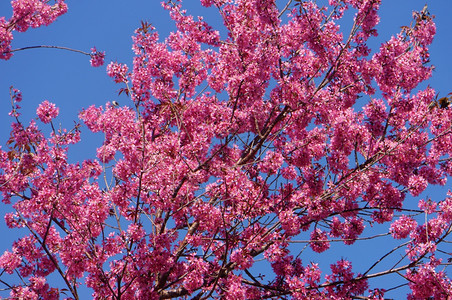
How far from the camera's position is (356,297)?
880 centimetres

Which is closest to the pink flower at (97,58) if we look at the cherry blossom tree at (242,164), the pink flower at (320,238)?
the cherry blossom tree at (242,164)

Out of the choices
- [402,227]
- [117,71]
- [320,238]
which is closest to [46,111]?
[117,71]

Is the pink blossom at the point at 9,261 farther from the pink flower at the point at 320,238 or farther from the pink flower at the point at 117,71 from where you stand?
the pink flower at the point at 320,238

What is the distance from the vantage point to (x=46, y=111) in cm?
888

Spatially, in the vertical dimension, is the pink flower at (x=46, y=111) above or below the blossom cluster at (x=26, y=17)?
below

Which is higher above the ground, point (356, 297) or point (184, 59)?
point (184, 59)

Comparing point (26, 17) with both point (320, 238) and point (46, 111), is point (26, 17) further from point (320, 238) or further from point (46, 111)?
point (320, 238)

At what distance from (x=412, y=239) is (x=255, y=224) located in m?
2.92

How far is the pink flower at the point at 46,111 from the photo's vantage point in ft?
29.0

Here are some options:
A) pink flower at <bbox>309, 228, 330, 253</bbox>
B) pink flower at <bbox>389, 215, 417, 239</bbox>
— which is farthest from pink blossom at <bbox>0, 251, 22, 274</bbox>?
pink flower at <bbox>389, 215, 417, 239</bbox>

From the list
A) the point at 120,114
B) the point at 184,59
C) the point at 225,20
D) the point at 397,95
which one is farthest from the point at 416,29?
the point at 120,114

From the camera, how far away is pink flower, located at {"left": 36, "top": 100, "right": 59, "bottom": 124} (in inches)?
348

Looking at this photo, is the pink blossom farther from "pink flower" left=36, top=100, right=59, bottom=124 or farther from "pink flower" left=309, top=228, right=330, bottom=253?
"pink flower" left=309, top=228, right=330, bottom=253

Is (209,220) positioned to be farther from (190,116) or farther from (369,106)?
(369,106)
